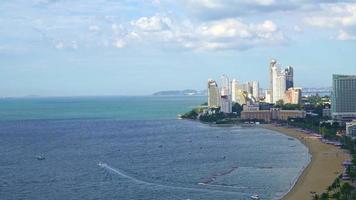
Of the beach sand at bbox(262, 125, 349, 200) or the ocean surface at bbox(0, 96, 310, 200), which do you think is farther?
the ocean surface at bbox(0, 96, 310, 200)

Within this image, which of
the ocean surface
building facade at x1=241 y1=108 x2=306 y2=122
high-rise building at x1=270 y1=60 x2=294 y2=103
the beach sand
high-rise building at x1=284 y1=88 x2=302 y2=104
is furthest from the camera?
high-rise building at x1=270 y1=60 x2=294 y2=103

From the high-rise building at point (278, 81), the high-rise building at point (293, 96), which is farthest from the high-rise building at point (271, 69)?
the high-rise building at point (293, 96)

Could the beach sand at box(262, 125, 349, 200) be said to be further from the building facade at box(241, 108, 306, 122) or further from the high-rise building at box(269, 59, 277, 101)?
the high-rise building at box(269, 59, 277, 101)

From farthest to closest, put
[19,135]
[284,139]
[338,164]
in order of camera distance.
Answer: [19,135] < [284,139] < [338,164]

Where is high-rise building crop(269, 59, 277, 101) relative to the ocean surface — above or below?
above

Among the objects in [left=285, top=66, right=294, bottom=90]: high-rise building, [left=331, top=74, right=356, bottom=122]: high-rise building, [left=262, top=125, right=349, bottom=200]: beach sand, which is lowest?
[left=262, top=125, right=349, bottom=200]: beach sand

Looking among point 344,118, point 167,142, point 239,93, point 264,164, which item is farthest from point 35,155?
point 239,93

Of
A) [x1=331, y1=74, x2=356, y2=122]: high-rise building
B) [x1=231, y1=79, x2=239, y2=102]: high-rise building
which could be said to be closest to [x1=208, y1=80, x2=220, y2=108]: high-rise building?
[x1=231, y1=79, x2=239, y2=102]: high-rise building

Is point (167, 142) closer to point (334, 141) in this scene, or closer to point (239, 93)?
point (334, 141)
